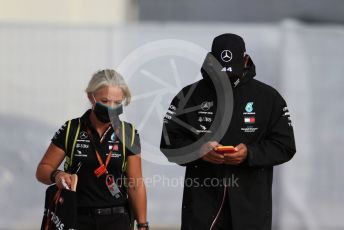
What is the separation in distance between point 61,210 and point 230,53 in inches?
55.1

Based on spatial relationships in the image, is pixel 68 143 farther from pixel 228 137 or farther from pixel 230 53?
pixel 230 53

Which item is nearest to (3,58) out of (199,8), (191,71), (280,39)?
(191,71)

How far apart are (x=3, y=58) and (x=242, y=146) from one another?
3.91 metres

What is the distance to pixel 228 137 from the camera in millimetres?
5031

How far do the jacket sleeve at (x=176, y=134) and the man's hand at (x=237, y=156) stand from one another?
11.0 inches

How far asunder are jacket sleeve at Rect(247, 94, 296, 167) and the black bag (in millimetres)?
1094

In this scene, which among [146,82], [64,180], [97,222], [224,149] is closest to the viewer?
[224,149]

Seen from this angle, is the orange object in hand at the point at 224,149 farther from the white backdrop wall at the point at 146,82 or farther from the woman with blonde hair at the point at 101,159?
the white backdrop wall at the point at 146,82

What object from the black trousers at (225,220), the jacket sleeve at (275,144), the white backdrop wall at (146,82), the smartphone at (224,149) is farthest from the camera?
the white backdrop wall at (146,82)

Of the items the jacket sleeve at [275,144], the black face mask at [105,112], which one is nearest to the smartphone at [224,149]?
the jacket sleeve at [275,144]

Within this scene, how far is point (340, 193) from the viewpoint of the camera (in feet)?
27.5

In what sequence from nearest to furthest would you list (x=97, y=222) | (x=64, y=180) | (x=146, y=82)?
(x=64, y=180), (x=97, y=222), (x=146, y=82)

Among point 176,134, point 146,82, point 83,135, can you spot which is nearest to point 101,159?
point 83,135

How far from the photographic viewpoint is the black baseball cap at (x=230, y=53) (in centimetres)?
Answer: 496
